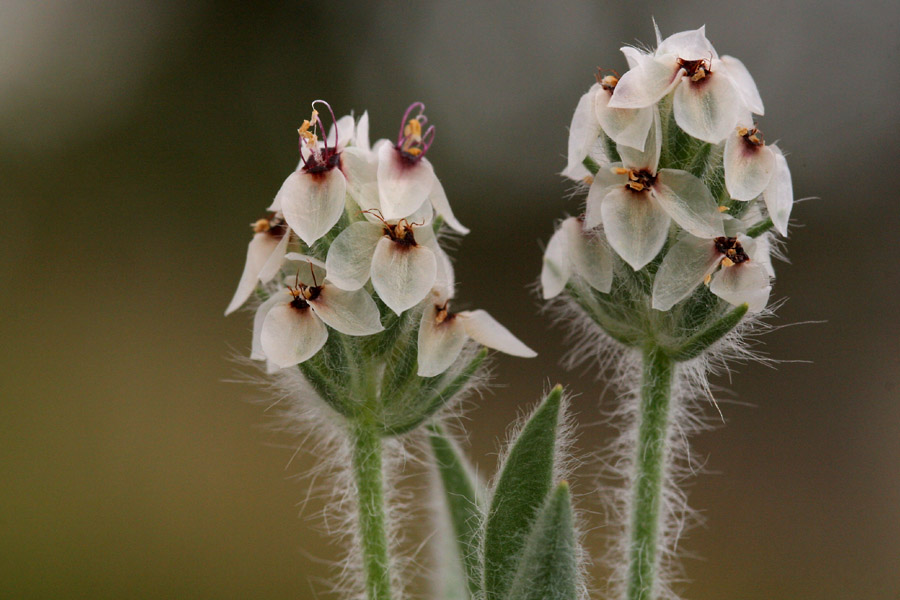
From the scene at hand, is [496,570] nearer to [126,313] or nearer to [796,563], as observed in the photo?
[796,563]

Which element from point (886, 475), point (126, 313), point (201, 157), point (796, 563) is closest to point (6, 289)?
point (126, 313)

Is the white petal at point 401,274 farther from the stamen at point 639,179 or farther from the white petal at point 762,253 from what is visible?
the white petal at point 762,253

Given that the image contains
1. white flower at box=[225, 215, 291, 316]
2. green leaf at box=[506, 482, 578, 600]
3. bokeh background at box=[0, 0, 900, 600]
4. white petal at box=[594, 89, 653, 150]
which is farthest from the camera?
bokeh background at box=[0, 0, 900, 600]

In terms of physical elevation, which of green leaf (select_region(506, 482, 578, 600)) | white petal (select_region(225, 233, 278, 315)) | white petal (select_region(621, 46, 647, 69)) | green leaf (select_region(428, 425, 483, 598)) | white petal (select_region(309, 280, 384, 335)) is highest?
white petal (select_region(621, 46, 647, 69))

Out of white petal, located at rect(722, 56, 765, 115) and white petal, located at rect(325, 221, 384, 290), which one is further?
white petal, located at rect(722, 56, 765, 115)

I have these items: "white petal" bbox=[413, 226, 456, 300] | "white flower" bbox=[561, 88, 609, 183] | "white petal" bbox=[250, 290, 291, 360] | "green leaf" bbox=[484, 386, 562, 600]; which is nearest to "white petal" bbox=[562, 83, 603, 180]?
"white flower" bbox=[561, 88, 609, 183]

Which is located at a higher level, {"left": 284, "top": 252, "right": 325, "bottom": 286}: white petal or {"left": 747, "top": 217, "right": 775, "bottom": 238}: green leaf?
{"left": 747, "top": 217, "right": 775, "bottom": 238}: green leaf

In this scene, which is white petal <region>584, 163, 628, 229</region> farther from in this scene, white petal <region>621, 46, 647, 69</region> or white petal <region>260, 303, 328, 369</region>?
white petal <region>260, 303, 328, 369</region>
